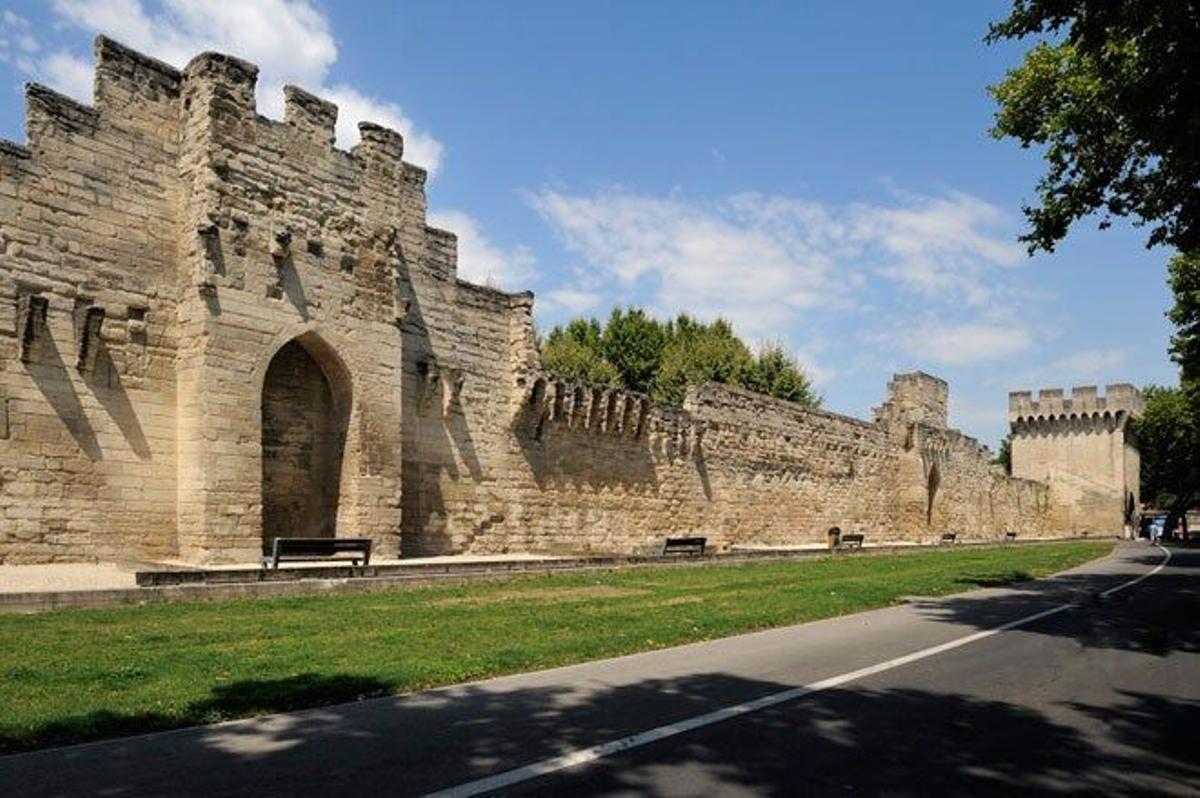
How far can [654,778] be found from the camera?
197 inches

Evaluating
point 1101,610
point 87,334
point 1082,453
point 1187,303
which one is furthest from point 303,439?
point 1082,453

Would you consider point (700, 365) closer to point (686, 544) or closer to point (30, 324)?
point (686, 544)

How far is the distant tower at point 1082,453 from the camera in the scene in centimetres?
6162

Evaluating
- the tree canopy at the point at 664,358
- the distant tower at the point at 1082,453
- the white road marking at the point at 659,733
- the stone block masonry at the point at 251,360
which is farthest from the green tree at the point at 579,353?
the white road marking at the point at 659,733

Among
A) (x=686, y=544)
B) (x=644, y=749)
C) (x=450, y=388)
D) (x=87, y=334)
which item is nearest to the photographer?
(x=644, y=749)

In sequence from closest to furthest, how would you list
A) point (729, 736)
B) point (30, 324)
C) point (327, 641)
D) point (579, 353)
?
point (729, 736), point (327, 641), point (30, 324), point (579, 353)

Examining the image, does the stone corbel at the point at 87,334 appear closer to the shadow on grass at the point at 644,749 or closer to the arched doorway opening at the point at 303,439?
the arched doorway opening at the point at 303,439

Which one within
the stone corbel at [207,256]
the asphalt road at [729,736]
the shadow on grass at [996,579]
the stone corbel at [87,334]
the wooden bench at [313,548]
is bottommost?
the shadow on grass at [996,579]

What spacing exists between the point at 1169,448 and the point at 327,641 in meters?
69.3

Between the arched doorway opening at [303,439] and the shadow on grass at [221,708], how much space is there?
11953 mm

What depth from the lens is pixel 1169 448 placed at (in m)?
65.0

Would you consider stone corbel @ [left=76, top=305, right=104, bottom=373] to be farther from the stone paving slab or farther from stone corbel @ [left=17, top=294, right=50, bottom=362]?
the stone paving slab

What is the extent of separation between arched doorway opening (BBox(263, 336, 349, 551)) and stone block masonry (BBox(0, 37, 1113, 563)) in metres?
0.05

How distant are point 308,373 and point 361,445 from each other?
1.82 meters
